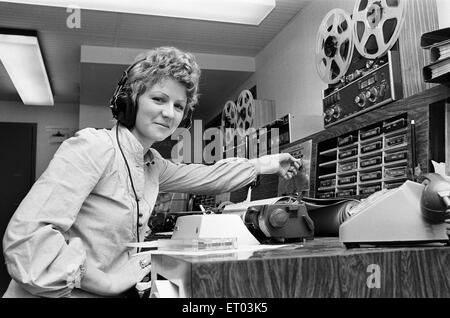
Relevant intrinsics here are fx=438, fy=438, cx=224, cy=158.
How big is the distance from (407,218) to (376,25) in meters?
1.17

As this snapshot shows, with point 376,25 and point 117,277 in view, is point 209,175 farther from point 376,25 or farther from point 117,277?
point 376,25

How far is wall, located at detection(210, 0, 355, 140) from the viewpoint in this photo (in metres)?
2.92

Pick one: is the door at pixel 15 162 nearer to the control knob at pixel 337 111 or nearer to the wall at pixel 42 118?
the wall at pixel 42 118

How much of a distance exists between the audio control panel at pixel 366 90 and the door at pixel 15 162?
491cm

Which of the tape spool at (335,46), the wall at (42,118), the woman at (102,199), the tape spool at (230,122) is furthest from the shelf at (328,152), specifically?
the wall at (42,118)

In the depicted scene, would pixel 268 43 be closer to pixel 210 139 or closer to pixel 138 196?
pixel 210 139

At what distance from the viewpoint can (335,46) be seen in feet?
6.86

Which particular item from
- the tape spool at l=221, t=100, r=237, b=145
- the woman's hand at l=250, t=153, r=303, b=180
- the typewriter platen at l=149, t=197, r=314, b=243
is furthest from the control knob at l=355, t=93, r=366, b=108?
the tape spool at l=221, t=100, r=237, b=145

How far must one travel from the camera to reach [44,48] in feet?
13.5

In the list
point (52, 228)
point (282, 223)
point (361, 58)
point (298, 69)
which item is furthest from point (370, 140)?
point (298, 69)

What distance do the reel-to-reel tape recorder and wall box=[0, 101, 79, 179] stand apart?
15.5ft

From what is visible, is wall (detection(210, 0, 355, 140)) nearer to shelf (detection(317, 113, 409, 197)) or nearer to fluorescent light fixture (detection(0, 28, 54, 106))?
shelf (detection(317, 113, 409, 197))

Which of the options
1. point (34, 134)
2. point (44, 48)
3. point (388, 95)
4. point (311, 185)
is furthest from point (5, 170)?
point (388, 95)

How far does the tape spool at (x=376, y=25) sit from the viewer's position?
1608mm
